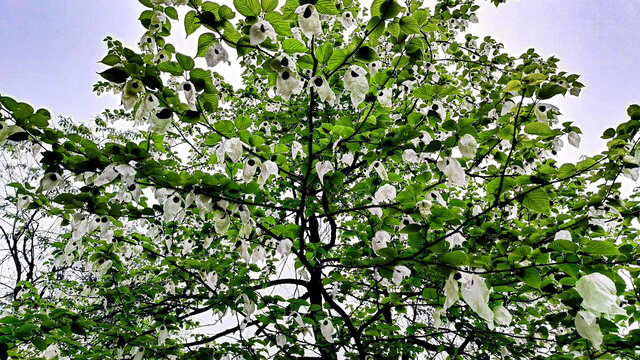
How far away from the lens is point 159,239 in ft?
12.8

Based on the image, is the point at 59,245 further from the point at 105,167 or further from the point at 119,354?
the point at 105,167

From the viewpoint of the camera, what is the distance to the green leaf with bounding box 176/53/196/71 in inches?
52.9

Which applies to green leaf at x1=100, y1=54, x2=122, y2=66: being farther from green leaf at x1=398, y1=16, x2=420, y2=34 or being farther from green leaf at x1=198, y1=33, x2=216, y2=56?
green leaf at x1=398, y1=16, x2=420, y2=34

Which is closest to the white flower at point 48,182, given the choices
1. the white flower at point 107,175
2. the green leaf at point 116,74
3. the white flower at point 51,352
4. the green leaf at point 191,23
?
the white flower at point 107,175

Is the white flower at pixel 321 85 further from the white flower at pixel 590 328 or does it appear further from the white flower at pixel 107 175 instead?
the white flower at pixel 590 328

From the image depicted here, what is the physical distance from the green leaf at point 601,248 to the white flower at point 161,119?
1.85 meters

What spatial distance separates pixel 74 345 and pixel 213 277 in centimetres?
135

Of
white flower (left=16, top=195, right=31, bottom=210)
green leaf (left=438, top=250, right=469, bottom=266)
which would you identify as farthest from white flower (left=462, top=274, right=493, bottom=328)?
white flower (left=16, top=195, right=31, bottom=210)

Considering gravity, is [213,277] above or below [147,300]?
below

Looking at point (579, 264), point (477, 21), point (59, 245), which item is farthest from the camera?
point (477, 21)

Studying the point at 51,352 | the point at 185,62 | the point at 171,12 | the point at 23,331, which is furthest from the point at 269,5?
the point at 51,352

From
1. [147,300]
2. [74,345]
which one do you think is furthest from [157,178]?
[147,300]

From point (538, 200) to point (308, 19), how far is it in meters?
1.41

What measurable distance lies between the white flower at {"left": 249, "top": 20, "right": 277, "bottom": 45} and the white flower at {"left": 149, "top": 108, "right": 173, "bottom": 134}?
0.54 m
